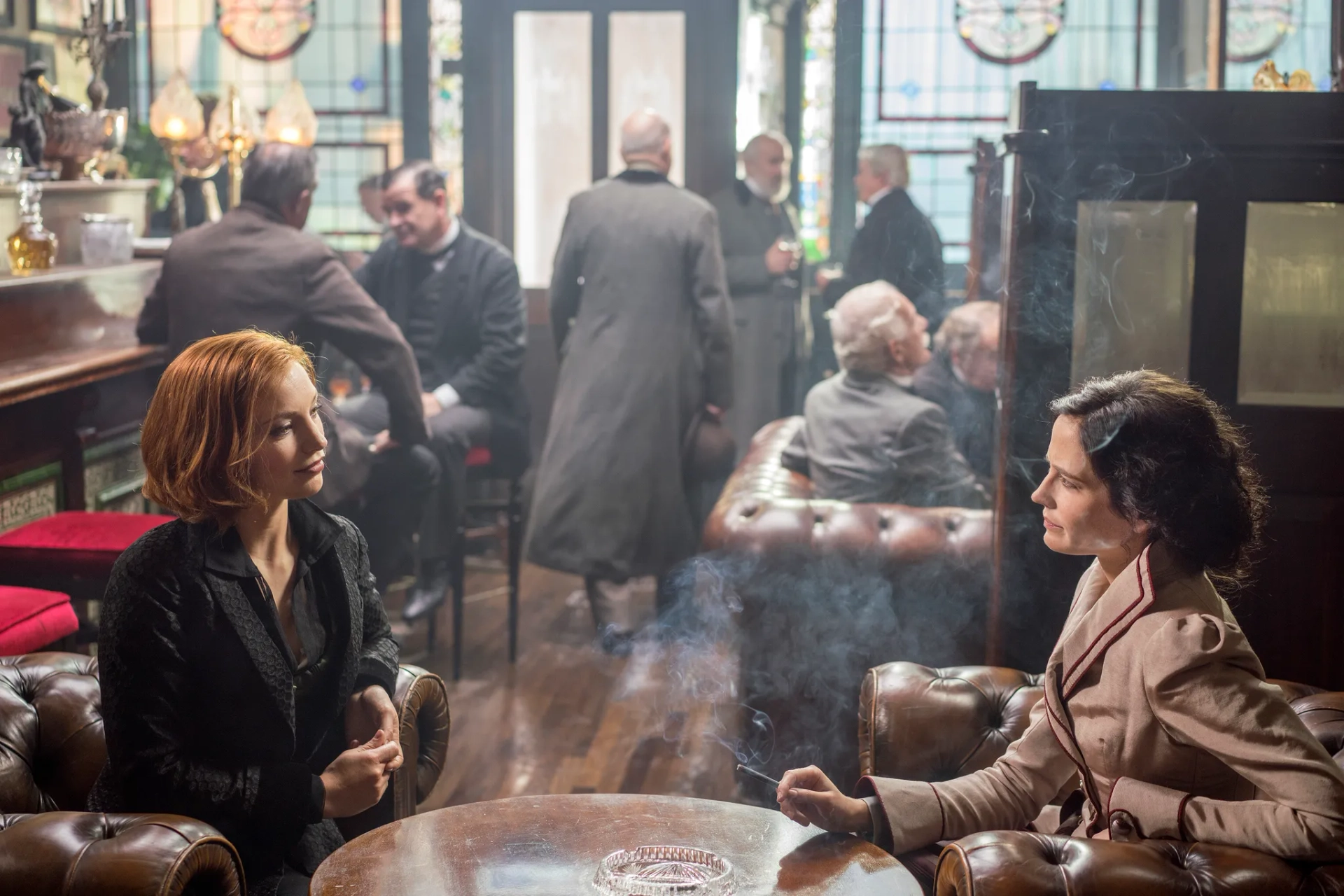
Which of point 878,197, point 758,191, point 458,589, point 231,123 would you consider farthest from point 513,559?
point 758,191

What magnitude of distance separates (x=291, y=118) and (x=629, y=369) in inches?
77.4

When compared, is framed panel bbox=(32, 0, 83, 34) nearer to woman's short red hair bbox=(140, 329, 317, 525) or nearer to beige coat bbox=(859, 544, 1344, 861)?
woman's short red hair bbox=(140, 329, 317, 525)

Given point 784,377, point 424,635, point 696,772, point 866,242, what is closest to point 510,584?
point 424,635

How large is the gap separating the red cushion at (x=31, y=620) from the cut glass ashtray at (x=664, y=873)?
1613mm

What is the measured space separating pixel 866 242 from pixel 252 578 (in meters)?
4.66

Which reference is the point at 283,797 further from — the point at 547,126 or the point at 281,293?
the point at 547,126

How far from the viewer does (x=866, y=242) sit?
626 cm

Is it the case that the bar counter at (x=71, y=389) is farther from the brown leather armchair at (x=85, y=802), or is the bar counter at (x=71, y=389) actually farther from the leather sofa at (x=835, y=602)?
the leather sofa at (x=835, y=602)

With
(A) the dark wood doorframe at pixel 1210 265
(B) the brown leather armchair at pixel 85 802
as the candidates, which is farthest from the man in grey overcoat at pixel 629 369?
(B) the brown leather armchair at pixel 85 802

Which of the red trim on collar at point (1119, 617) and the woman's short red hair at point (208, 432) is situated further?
the woman's short red hair at point (208, 432)

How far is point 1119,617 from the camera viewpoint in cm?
183

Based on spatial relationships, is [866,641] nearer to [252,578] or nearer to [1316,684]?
[1316,684]

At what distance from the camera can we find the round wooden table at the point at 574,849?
5.64ft

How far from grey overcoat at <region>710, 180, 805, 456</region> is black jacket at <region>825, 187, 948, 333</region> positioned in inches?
26.3
